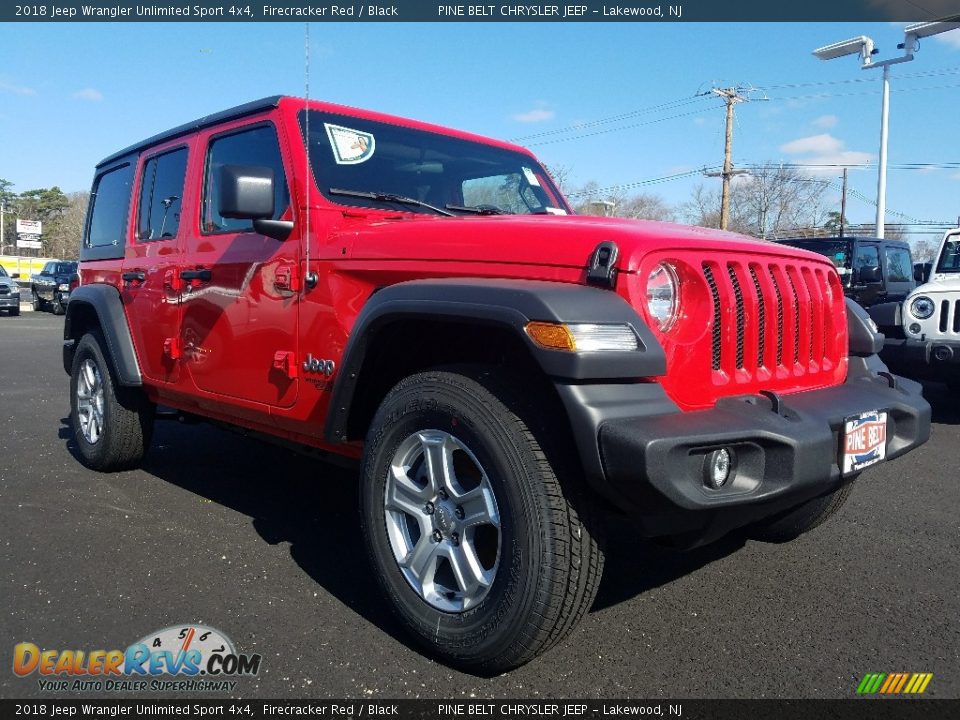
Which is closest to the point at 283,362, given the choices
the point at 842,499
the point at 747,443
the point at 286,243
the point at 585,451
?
the point at 286,243

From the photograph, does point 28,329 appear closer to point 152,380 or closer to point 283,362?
point 152,380

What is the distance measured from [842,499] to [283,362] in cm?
249

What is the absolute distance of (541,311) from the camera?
2.20 meters

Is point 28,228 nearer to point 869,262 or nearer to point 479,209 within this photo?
point 869,262

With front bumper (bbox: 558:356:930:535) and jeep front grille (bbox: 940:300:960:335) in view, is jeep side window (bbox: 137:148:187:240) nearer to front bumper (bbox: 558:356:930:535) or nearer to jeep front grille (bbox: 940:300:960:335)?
front bumper (bbox: 558:356:930:535)

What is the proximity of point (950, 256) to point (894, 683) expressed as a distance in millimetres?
7227

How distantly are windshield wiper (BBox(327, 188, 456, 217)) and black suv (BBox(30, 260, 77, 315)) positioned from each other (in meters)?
24.7

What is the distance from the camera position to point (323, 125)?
11.6 ft

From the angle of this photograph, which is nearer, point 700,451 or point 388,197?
point 700,451

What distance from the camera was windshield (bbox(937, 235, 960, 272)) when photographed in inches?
324

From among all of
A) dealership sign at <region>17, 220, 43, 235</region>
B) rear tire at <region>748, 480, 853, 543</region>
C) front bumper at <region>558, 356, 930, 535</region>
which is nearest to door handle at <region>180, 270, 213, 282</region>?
front bumper at <region>558, 356, 930, 535</region>

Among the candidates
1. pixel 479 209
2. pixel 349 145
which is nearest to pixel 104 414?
pixel 349 145

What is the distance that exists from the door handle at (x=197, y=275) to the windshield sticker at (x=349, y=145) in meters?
0.87

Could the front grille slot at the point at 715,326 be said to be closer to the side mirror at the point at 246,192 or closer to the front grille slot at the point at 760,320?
the front grille slot at the point at 760,320
